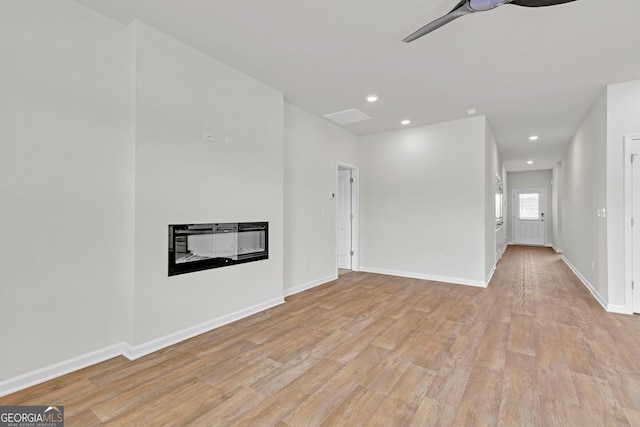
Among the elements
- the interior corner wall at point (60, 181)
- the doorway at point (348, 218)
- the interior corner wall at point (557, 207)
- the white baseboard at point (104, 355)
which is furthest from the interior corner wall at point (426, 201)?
the interior corner wall at point (557, 207)

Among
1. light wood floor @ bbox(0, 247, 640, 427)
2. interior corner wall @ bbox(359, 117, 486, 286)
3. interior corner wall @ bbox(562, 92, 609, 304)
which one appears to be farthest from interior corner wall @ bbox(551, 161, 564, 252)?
light wood floor @ bbox(0, 247, 640, 427)

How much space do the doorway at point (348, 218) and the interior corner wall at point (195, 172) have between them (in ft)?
8.16

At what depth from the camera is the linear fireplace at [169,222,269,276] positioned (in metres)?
2.72

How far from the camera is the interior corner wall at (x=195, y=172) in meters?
2.50

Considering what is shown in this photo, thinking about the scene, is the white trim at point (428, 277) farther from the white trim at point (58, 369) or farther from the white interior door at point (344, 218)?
the white trim at point (58, 369)

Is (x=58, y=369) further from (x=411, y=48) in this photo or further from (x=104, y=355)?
(x=411, y=48)

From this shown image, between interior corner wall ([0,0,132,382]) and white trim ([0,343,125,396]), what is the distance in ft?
0.11

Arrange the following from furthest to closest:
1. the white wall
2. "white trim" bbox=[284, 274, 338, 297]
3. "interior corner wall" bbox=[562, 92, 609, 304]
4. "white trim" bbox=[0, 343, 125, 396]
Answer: the white wall → "white trim" bbox=[284, 274, 338, 297] → "interior corner wall" bbox=[562, 92, 609, 304] → "white trim" bbox=[0, 343, 125, 396]

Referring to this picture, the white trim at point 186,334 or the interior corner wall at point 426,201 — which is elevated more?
the interior corner wall at point 426,201

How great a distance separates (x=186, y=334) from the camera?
2.78 m

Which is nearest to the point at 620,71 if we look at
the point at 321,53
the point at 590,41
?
the point at 590,41

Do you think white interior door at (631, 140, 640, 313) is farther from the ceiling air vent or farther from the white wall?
the white wall

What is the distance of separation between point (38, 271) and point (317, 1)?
8.99 feet

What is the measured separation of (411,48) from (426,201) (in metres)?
2.98
